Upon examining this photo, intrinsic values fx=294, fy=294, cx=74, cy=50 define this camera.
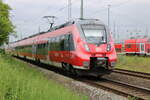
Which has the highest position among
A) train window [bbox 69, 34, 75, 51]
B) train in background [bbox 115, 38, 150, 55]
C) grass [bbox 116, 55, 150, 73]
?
train window [bbox 69, 34, 75, 51]

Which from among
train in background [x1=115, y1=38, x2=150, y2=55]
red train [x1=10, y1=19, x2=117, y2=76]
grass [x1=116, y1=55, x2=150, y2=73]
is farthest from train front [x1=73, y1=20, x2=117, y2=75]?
train in background [x1=115, y1=38, x2=150, y2=55]

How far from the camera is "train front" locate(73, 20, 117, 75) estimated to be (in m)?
13.6

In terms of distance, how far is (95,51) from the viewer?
13672 mm

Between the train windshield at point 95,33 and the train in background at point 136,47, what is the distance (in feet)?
86.9

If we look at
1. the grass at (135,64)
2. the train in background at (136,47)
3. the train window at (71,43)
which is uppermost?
the train window at (71,43)

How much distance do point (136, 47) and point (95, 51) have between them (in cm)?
3083

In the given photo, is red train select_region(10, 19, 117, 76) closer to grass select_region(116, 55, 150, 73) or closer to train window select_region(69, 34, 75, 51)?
train window select_region(69, 34, 75, 51)

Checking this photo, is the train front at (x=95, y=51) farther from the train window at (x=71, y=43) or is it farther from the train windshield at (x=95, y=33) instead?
the train window at (x=71, y=43)

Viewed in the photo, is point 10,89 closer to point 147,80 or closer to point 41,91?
point 41,91

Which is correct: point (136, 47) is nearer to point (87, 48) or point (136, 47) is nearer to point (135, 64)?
point (135, 64)

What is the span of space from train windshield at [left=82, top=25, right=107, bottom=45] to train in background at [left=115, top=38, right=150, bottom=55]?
2650cm

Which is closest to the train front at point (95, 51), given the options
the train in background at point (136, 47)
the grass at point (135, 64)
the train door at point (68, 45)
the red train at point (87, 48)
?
the red train at point (87, 48)

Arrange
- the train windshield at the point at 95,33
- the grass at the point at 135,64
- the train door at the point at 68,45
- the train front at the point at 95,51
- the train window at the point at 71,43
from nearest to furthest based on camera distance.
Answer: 1. the train front at the point at 95,51
2. the train windshield at the point at 95,33
3. the train window at the point at 71,43
4. the train door at the point at 68,45
5. the grass at the point at 135,64

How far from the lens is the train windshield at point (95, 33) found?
1415 centimetres
